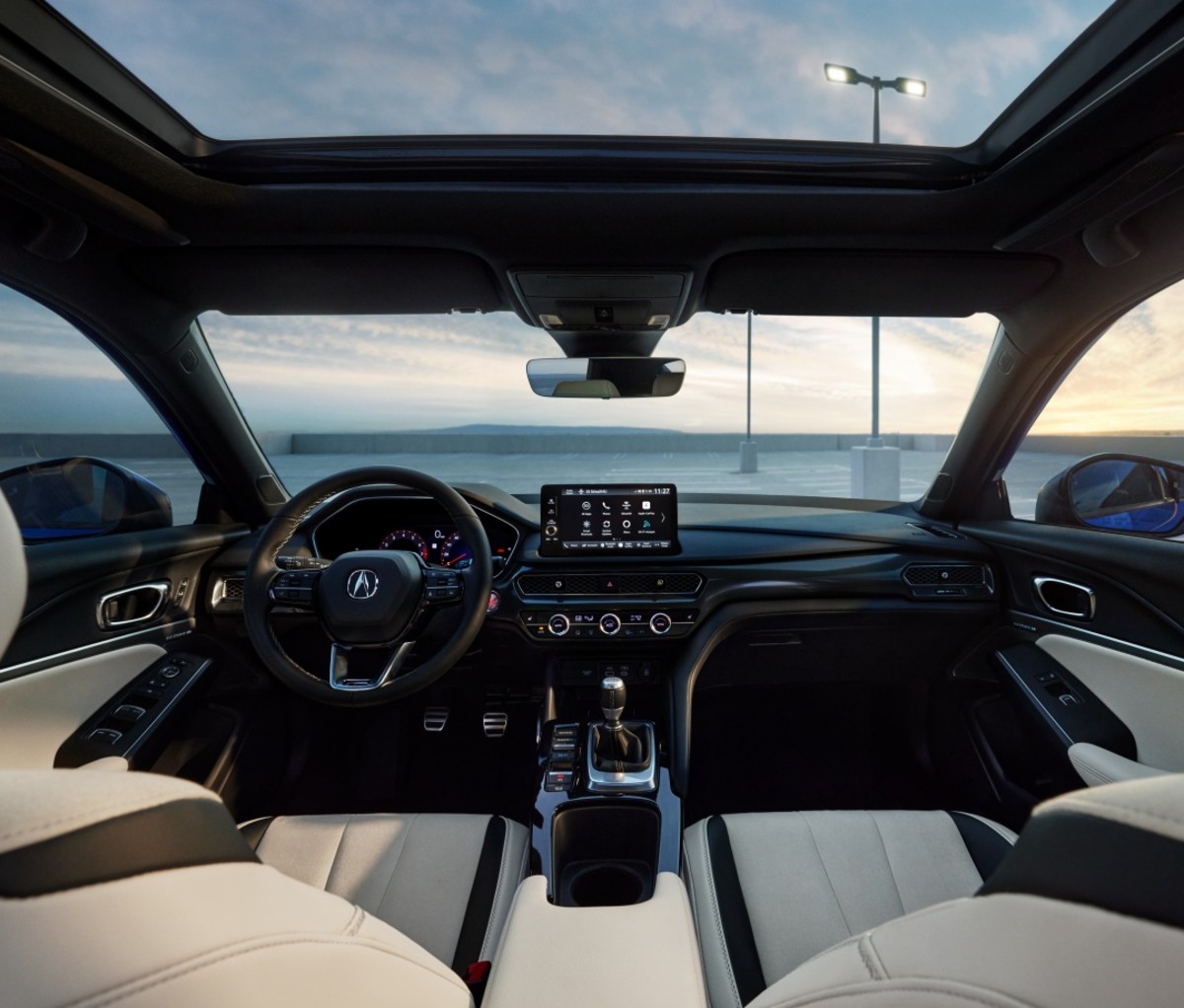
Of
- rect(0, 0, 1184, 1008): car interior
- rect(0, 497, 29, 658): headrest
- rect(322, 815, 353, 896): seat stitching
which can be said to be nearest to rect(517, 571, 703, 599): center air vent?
rect(0, 0, 1184, 1008): car interior

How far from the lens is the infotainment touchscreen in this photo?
107 inches

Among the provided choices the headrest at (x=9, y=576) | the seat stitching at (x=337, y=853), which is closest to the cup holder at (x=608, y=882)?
the seat stitching at (x=337, y=853)

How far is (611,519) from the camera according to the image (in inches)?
108

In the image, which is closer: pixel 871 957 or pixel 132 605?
pixel 871 957

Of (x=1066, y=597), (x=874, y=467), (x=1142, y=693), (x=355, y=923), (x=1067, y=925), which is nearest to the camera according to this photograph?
(x=1067, y=925)

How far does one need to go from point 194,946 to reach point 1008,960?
606 millimetres

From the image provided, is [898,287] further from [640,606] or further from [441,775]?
[441,775]

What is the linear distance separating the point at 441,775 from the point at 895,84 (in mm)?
3394

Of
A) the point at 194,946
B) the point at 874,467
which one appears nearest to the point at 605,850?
the point at 194,946

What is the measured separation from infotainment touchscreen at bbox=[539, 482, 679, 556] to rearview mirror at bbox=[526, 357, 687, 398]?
1.30 ft

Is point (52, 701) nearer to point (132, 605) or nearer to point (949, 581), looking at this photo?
point (132, 605)

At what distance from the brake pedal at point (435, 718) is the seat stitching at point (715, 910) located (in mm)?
1299

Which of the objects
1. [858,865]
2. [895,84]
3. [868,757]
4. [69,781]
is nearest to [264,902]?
[69,781]

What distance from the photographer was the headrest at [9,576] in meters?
1.10
